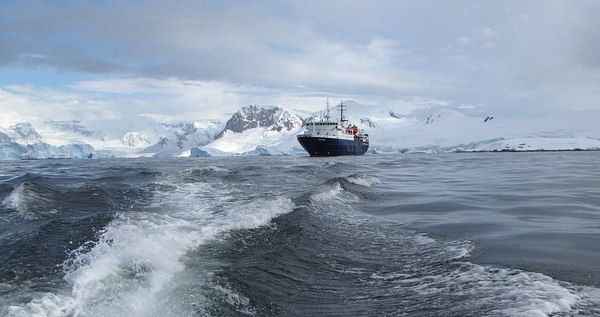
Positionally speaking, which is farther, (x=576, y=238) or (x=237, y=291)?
(x=576, y=238)

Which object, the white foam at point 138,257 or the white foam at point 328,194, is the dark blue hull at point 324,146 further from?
the white foam at point 138,257

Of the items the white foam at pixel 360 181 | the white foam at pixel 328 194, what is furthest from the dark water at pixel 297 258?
the white foam at pixel 360 181

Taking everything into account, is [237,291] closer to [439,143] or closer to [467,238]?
[467,238]

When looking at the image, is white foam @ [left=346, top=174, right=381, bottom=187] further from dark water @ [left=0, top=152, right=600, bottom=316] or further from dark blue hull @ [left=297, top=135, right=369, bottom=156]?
dark blue hull @ [left=297, top=135, right=369, bottom=156]

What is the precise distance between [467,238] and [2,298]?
8.64 metres

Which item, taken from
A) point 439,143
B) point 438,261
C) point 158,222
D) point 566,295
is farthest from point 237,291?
point 439,143

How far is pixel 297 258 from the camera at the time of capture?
8.77 meters

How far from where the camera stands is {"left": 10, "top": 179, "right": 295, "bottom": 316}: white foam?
570cm

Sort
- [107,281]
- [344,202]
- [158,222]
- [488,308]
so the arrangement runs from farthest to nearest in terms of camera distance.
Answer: [344,202]
[158,222]
[107,281]
[488,308]

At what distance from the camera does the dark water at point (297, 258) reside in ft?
19.4

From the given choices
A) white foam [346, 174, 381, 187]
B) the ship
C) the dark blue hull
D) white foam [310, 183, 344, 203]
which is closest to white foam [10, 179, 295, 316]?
white foam [310, 183, 344, 203]

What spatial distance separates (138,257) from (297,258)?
2.94 meters

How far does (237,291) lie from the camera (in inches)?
261

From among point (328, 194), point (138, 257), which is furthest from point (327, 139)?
point (138, 257)
